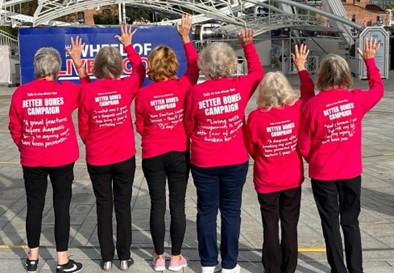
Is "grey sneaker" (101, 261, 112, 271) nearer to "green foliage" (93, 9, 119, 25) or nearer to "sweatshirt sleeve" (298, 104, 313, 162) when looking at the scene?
"sweatshirt sleeve" (298, 104, 313, 162)

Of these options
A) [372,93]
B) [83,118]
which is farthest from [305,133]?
[83,118]

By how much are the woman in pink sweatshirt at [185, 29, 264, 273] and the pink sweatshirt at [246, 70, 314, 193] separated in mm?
134

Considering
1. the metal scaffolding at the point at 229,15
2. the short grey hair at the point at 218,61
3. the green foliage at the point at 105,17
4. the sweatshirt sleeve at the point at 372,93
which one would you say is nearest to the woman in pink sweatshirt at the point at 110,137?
the short grey hair at the point at 218,61

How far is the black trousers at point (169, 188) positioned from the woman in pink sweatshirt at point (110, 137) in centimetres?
22

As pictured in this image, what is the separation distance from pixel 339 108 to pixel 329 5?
2972 centimetres

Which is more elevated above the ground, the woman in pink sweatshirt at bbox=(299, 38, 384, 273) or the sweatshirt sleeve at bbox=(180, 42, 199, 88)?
the sweatshirt sleeve at bbox=(180, 42, 199, 88)

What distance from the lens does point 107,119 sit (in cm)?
410

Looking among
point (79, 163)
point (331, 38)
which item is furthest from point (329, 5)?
point (79, 163)

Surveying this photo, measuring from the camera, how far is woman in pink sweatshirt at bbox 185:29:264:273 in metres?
3.89

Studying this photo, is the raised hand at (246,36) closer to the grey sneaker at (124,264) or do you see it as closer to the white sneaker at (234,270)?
the white sneaker at (234,270)

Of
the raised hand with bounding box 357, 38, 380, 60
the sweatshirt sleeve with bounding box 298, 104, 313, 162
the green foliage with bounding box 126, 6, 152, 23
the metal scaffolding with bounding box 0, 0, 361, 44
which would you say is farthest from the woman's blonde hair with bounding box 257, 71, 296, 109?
the green foliage with bounding box 126, 6, 152, 23

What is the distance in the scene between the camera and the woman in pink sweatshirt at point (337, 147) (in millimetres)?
3754

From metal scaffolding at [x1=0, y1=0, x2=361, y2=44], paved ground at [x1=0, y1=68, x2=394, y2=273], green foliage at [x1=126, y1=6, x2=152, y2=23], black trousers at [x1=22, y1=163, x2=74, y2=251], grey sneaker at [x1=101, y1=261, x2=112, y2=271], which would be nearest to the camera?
black trousers at [x1=22, y1=163, x2=74, y2=251]

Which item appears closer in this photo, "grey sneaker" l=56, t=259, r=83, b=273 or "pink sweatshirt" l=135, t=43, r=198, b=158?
"pink sweatshirt" l=135, t=43, r=198, b=158
